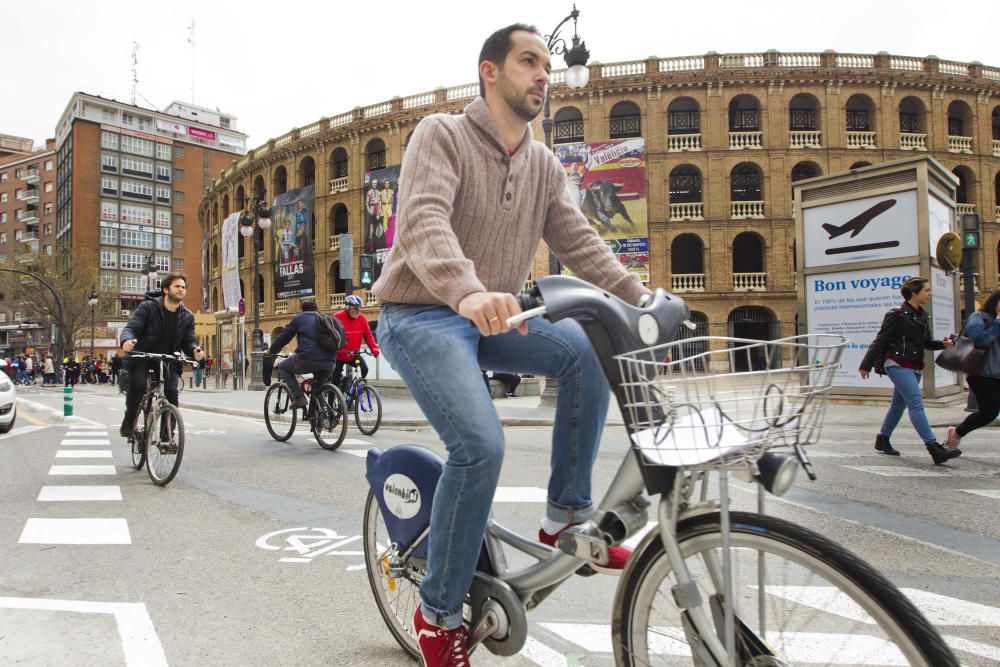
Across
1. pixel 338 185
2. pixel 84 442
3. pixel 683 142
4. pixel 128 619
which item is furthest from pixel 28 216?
pixel 128 619

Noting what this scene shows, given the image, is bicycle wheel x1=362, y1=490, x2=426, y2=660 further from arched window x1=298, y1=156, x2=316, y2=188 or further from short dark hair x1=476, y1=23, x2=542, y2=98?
arched window x1=298, y1=156, x2=316, y2=188

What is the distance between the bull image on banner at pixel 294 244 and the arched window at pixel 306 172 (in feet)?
3.81

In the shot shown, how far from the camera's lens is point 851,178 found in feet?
46.5

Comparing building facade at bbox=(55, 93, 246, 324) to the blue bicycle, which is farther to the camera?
building facade at bbox=(55, 93, 246, 324)

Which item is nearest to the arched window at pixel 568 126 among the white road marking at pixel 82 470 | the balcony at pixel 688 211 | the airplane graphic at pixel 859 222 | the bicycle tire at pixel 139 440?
the balcony at pixel 688 211

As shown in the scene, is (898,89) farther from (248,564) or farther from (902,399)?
(248,564)

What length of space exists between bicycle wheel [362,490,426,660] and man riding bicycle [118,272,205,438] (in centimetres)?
462

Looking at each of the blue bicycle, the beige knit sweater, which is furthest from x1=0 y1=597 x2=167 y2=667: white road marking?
the blue bicycle

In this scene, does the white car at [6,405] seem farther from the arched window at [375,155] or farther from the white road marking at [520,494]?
the arched window at [375,155]

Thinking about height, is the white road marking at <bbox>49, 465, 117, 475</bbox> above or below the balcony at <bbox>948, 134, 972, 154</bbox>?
below

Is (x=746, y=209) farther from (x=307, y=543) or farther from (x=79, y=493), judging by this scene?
(x=307, y=543)

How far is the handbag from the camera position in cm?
687

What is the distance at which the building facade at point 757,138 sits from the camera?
30484 mm

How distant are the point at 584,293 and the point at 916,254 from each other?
1414 centimetres
